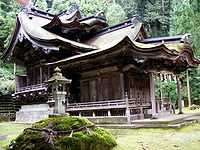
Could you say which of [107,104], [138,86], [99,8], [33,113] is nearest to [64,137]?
[107,104]

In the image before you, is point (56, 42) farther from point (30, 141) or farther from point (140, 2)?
point (140, 2)

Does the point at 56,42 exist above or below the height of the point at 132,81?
above

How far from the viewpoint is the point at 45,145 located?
7102mm

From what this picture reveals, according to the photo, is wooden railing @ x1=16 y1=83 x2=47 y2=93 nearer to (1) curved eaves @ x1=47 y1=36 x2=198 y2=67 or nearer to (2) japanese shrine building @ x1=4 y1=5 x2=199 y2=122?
(2) japanese shrine building @ x1=4 y1=5 x2=199 y2=122

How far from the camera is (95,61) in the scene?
53.9 ft

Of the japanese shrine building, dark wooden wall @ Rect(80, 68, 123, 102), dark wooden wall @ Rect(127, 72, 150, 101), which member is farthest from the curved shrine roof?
dark wooden wall @ Rect(127, 72, 150, 101)

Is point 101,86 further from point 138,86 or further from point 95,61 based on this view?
point 138,86

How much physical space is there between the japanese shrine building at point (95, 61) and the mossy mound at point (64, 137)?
6561 millimetres

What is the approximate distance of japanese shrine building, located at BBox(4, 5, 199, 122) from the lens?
15.3 m

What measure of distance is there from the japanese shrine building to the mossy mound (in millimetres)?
6561

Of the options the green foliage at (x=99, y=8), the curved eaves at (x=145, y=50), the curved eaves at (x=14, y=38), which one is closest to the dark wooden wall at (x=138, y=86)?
the curved eaves at (x=145, y=50)

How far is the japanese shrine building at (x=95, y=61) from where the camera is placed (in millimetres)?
15258

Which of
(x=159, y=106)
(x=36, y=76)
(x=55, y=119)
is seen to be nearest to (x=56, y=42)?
(x=36, y=76)

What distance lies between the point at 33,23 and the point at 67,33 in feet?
9.09
